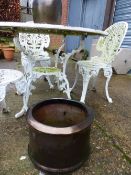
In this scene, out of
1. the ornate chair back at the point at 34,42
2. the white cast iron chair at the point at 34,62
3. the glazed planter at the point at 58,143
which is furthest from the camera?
the ornate chair back at the point at 34,42

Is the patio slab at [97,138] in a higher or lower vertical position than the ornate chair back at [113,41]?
lower

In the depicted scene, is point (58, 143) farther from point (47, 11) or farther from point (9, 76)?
point (47, 11)

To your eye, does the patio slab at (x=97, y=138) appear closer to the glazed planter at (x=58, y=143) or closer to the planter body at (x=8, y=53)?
the glazed planter at (x=58, y=143)

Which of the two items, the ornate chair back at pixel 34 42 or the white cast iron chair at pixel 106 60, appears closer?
the white cast iron chair at pixel 106 60

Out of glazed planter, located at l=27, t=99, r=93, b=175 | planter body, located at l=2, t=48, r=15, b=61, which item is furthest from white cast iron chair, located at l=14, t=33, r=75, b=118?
planter body, located at l=2, t=48, r=15, b=61

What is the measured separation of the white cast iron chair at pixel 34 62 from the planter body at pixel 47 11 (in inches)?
14.1

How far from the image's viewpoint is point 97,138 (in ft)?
6.09

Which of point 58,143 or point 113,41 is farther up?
point 113,41

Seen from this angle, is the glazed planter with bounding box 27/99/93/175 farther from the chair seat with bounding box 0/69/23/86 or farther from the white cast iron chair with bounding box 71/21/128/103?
the white cast iron chair with bounding box 71/21/128/103

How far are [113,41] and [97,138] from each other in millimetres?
1386

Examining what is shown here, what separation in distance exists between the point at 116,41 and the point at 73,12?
14.0 ft

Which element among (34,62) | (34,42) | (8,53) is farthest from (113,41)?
(8,53)

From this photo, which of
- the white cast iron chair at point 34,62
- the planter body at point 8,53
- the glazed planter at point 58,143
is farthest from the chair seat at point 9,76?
the planter body at point 8,53

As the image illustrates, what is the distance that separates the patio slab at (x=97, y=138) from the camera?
4.81 feet
